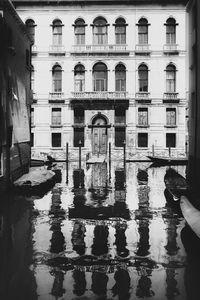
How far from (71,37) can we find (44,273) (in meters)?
31.3

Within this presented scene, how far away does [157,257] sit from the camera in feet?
24.2

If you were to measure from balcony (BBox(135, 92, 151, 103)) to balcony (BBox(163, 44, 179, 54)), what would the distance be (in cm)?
444

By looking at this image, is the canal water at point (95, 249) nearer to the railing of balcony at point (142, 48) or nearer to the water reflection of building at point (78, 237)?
the water reflection of building at point (78, 237)

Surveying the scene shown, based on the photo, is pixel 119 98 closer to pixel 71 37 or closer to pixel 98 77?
pixel 98 77

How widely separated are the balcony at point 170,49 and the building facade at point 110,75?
0.31 feet

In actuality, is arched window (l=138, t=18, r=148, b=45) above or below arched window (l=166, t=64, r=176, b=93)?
above

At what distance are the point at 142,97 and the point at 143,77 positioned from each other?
6.60ft

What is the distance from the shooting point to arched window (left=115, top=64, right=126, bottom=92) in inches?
1366

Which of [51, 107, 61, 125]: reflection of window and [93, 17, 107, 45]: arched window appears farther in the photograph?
[51, 107, 61, 125]: reflection of window

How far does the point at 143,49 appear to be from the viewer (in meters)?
34.5

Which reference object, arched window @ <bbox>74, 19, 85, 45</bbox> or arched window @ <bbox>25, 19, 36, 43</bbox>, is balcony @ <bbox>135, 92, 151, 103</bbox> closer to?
arched window @ <bbox>74, 19, 85, 45</bbox>

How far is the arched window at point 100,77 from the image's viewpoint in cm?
3475

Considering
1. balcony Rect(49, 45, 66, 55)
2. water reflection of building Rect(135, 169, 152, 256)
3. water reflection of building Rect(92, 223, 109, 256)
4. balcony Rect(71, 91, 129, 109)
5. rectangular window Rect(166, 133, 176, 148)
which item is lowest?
water reflection of building Rect(135, 169, 152, 256)

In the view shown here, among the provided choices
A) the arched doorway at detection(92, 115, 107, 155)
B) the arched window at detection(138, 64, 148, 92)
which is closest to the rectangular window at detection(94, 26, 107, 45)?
the arched window at detection(138, 64, 148, 92)
